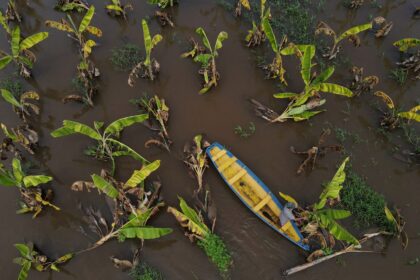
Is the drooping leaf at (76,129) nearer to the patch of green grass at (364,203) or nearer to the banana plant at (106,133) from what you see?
the banana plant at (106,133)

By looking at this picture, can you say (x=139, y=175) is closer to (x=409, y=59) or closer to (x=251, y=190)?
(x=251, y=190)

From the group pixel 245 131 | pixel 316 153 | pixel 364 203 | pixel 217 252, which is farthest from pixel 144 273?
pixel 364 203

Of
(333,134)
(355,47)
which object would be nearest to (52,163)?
(333,134)

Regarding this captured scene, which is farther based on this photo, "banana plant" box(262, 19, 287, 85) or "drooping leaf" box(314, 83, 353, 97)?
"banana plant" box(262, 19, 287, 85)

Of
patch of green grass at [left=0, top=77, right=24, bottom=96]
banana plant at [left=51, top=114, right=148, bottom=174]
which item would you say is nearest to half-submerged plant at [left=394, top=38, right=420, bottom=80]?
banana plant at [left=51, top=114, right=148, bottom=174]

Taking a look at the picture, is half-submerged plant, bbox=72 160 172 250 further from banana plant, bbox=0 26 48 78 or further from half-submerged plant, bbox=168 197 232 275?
banana plant, bbox=0 26 48 78

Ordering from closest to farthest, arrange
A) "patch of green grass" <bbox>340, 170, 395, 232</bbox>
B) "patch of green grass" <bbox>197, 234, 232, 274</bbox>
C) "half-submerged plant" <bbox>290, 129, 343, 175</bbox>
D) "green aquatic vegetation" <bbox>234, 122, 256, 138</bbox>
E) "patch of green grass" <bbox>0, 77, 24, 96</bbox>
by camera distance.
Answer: "patch of green grass" <bbox>197, 234, 232, 274</bbox>
"patch of green grass" <bbox>340, 170, 395, 232</bbox>
"half-submerged plant" <bbox>290, 129, 343, 175</bbox>
"green aquatic vegetation" <bbox>234, 122, 256, 138</bbox>
"patch of green grass" <bbox>0, 77, 24, 96</bbox>
